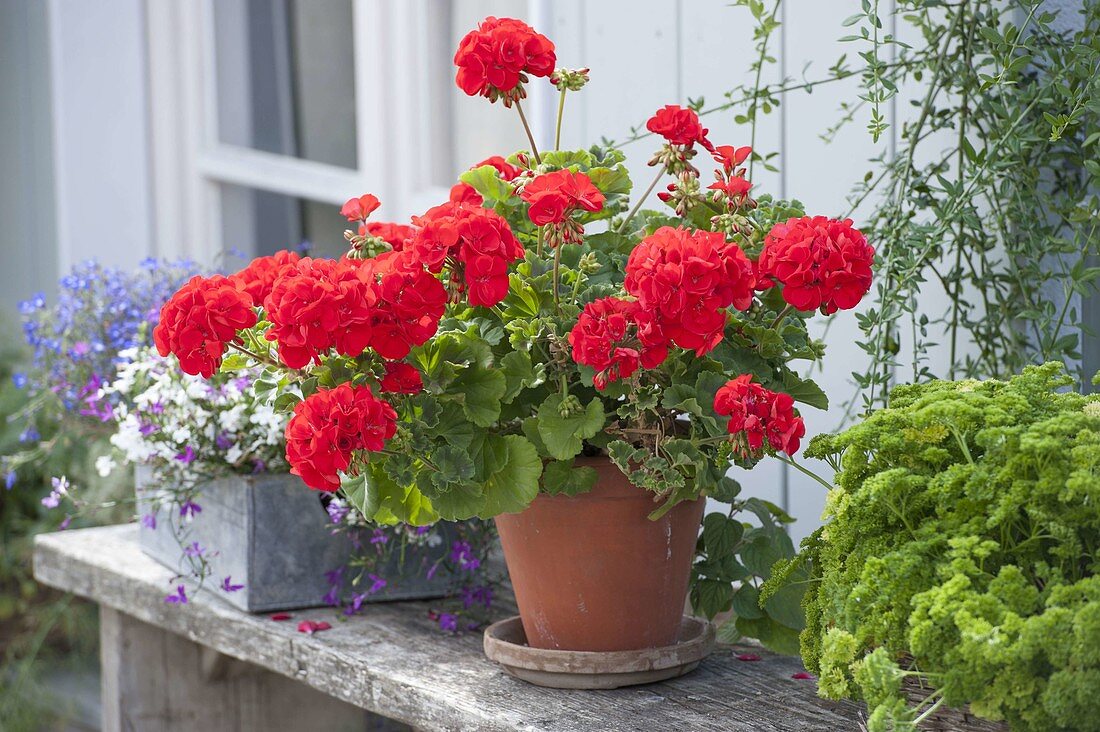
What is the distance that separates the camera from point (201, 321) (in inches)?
44.1

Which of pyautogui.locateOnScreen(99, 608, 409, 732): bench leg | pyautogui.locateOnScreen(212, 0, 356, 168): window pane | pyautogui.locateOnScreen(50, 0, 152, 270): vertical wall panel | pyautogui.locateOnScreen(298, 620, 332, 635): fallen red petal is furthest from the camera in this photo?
pyautogui.locateOnScreen(50, 0, 152, 270): vertical wall panel

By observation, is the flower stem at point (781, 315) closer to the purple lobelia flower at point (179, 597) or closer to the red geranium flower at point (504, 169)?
the red geranium flower at point (504, 169)

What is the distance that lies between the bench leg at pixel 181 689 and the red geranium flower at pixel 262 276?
2.88ft

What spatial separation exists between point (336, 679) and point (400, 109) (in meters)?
1.22

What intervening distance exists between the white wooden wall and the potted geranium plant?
30 cm

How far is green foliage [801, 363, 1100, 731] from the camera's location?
862mm

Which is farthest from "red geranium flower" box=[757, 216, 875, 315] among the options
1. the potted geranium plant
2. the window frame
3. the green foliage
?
the window frame

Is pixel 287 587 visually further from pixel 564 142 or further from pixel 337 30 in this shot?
pixel 337 30

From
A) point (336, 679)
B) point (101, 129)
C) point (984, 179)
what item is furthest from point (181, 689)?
point (101, 129)

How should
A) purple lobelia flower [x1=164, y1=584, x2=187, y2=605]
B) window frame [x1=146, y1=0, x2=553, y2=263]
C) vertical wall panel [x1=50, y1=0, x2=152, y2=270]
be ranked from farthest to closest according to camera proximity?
vertical wall panel [x1=50, y1=0, x2=152, y2=270] → window frame [x1=146, y1=0, x2=553, y2=263] → purple lobelia flower [x1=164, y1=584, x2=187, y2=605]

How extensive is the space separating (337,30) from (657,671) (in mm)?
1708

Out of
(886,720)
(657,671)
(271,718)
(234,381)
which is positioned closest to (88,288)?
(234,381)

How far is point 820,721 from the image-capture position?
1165mm

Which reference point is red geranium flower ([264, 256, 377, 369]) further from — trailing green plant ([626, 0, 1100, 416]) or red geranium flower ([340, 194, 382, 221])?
trailing green plant ([626, 0, 1100, 416])
